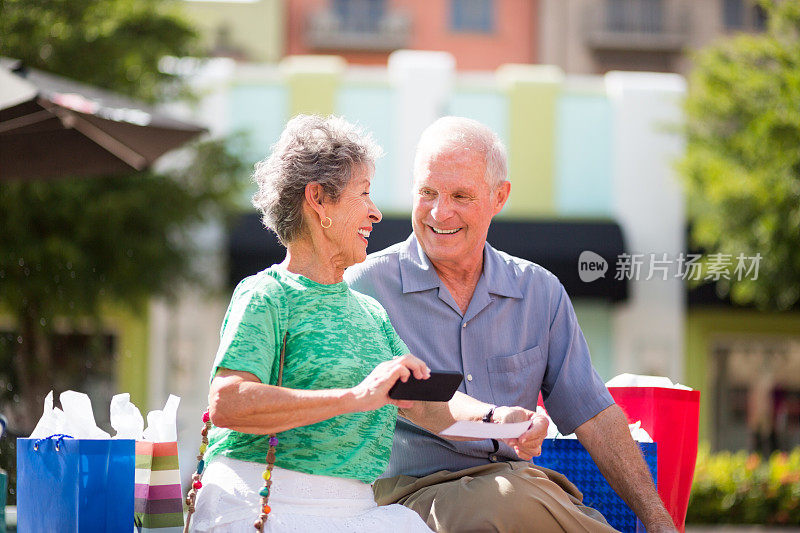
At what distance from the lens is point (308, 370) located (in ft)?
7.57

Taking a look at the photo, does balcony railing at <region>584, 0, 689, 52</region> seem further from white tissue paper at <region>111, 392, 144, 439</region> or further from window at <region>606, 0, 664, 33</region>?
white tissue paper at <region>111, 392, 144, 439</region>

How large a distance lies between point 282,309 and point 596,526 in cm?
116

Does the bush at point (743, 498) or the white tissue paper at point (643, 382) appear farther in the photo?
the bush at point (743, 498)

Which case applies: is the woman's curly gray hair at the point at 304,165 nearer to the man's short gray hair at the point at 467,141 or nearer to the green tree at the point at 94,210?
the man's short gray hair at the point at 467,141

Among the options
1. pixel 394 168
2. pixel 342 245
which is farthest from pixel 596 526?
pixel 394 168

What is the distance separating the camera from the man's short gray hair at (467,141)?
3.24 m

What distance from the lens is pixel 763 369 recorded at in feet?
51.3

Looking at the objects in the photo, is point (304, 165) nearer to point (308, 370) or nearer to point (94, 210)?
point (308, 370)

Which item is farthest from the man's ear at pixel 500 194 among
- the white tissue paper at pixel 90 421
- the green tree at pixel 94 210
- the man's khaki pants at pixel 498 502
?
the green tree at pixel 94 210

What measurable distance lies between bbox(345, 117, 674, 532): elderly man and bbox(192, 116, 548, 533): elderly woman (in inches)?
19.6

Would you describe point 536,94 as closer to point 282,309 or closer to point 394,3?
point 394,3

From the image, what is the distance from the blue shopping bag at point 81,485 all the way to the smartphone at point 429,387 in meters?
0.74

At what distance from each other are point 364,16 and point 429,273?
19687 mm

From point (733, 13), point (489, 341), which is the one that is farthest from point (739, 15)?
point (489, 341)
